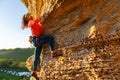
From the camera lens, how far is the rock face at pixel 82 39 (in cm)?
955

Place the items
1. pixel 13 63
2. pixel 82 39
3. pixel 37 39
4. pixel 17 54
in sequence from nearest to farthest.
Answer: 1. pixel 82 39
2. pixel 37 39
3. pixel 13 63
4. pixel 17 54

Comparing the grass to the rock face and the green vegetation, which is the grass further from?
the rock face

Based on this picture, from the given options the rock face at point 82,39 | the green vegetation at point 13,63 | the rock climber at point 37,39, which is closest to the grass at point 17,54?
the green vegetation at point 13,63

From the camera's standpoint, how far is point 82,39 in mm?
10242

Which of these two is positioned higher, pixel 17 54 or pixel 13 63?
pixel 17 54

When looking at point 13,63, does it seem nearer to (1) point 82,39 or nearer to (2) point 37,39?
(2) point 37,39

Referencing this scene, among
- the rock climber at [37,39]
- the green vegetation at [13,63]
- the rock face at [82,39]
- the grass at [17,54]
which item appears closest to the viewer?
the rock face at [82,39]

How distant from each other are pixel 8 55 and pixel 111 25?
83.1 metres

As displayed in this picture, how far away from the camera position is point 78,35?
10414 mm

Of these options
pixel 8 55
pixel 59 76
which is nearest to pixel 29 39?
pixel 59 76

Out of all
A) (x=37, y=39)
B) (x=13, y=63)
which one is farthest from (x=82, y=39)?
(x=13, y=63)

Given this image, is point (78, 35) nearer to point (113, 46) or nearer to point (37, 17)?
point (113, 46)

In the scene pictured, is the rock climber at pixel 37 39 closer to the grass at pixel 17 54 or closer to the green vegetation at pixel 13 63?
the green vegetation at pixel 13 63

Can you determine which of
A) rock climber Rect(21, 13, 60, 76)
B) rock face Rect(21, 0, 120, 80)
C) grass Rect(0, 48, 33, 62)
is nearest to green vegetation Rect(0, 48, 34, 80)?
grass Rect(0, 48, 33, 62)
